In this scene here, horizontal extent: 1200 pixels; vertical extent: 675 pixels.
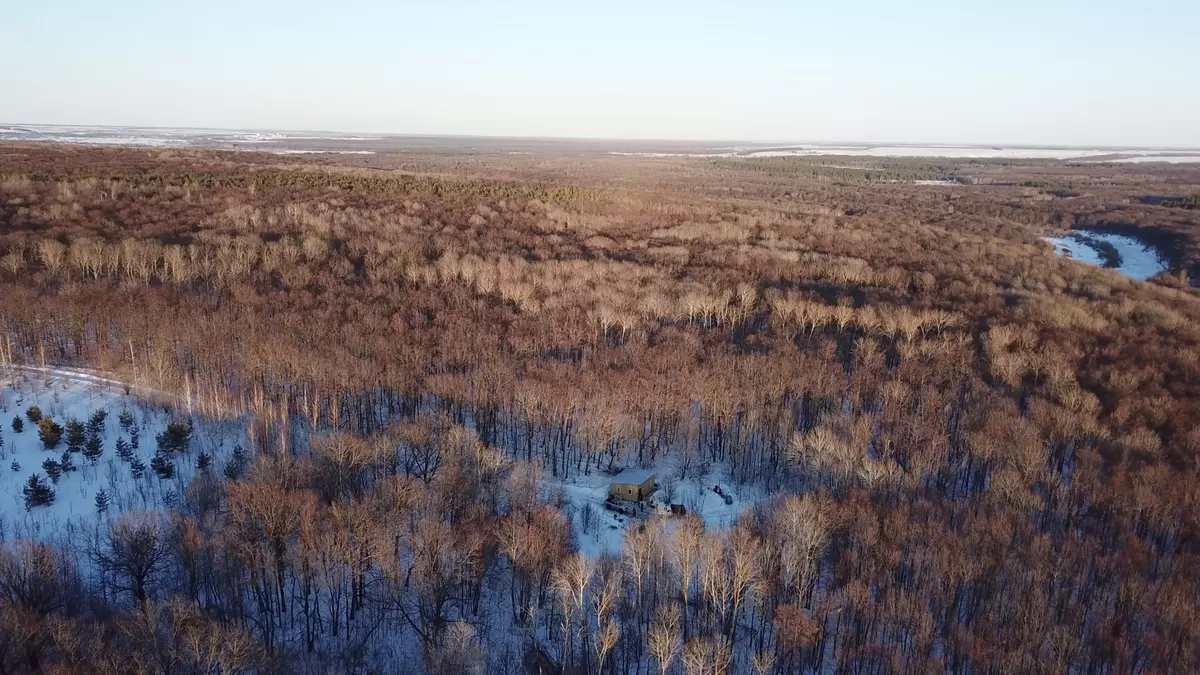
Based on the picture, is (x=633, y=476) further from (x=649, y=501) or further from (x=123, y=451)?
(x=123, y=451)

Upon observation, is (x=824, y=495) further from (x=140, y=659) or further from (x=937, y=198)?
(x=937, y=198)

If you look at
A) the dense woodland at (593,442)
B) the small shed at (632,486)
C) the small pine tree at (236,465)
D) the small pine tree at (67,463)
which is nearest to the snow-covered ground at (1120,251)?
the dense woodland at (593,442)

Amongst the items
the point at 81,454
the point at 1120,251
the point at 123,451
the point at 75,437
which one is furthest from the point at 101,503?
the point at 1120,251

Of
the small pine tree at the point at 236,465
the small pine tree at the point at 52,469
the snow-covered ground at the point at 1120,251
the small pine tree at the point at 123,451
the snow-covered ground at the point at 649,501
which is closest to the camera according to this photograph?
the small pine tree at the point at 52,469

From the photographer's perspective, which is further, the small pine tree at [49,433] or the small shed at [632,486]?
the small shed at [632,486]

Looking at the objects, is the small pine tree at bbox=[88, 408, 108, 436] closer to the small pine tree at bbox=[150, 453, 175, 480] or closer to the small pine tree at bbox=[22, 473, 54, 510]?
the small pine tree at bbox=[150, 453, 175, 480]

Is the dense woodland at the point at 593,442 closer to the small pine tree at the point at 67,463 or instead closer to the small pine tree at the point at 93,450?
the small pine tree at the point at 67,463
